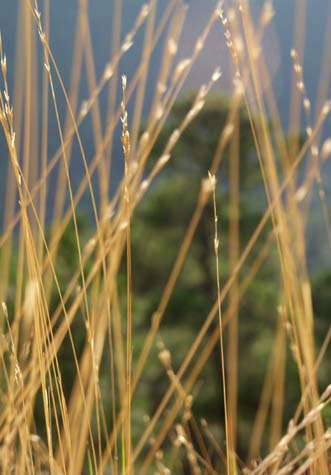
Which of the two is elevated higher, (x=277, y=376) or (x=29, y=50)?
(x=29, y=50)

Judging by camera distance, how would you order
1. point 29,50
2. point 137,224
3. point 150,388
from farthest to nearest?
point 137,224
point 150,388
point 29,50

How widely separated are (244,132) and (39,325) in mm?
10687

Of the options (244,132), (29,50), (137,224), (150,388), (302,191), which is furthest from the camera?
(244,132)

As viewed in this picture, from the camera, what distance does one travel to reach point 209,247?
10.6 metres

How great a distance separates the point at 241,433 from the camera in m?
9.16

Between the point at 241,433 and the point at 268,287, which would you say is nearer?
the point at 241,433

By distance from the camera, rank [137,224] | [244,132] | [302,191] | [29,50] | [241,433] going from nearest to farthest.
Result: [302,191]
[29,50]
[241,433]
[137,224]
[244,132]

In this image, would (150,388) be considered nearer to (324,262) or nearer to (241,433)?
(241,433)

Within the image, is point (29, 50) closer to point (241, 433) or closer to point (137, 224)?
point (241, 433)

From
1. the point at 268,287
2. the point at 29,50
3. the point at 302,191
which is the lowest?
the point at 268,287

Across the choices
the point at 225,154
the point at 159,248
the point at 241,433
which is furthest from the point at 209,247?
the point at 241,433

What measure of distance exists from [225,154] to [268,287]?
2315 millimetres

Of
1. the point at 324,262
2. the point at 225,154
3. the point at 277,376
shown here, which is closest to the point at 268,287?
the point at 324,262

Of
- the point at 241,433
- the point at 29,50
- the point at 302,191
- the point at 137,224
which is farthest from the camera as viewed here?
the point at 137,224
